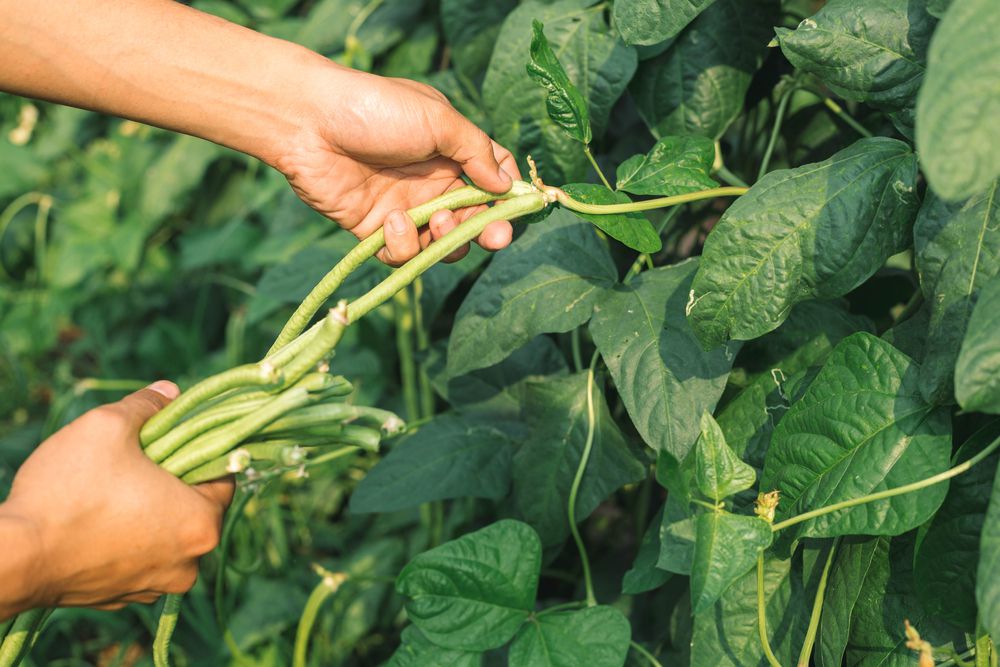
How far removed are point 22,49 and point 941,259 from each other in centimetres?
101

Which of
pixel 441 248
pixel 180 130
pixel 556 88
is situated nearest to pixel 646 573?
pixel 441 248

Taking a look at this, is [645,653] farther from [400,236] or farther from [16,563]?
[16,563]

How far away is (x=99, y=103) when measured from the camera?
110 cm

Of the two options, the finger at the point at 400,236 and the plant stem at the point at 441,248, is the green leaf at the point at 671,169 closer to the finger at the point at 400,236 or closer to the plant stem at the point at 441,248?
the plant stem at the point at 441,248

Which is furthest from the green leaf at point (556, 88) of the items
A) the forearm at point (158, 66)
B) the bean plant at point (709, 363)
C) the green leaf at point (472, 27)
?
the green leaf at point (472, 27)

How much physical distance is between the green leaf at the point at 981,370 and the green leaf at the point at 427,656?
63 cm

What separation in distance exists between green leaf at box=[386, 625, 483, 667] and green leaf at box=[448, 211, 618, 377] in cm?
33

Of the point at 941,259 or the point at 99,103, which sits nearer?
the point at 941,259

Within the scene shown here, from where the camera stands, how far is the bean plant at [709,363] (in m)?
0.84

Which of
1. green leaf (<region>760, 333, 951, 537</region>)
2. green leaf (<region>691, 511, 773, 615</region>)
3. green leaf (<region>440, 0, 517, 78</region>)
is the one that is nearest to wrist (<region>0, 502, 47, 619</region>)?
green leaf (<region>691, 511, 773, 615</region>)

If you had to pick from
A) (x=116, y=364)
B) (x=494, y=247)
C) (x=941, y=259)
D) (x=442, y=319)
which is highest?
(x=941, y=259)

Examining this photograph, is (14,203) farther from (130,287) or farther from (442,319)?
(442,319)

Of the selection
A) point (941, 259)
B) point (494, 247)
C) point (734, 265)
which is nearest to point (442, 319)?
point (494, 247)

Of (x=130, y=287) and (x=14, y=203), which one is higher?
(x=14, y=203)
